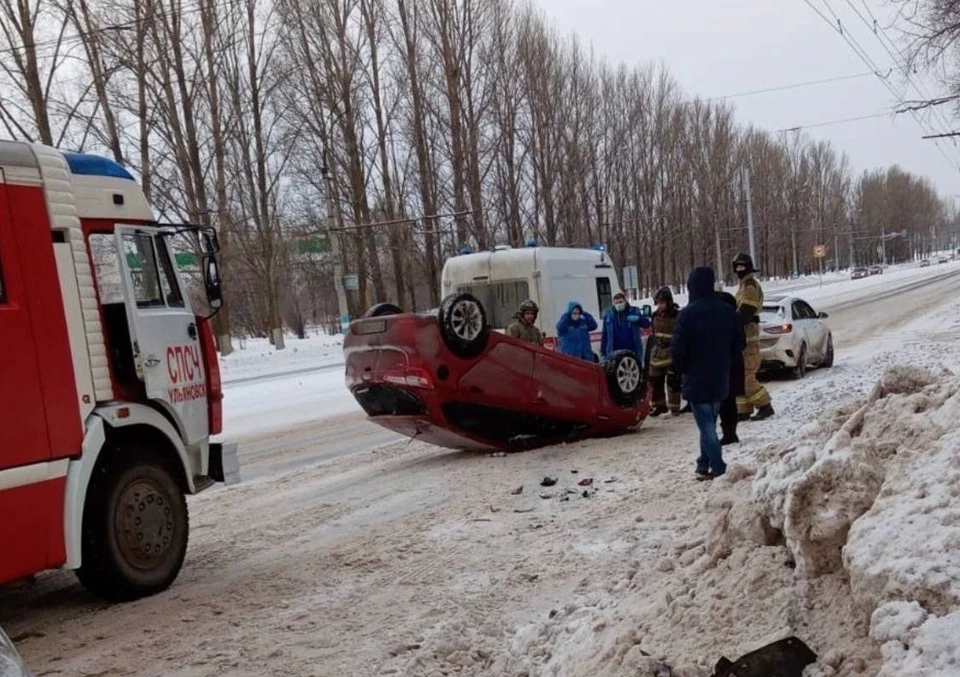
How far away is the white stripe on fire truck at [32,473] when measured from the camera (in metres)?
4.58

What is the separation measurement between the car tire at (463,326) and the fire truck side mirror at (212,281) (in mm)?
2681

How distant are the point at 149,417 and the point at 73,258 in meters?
1.13

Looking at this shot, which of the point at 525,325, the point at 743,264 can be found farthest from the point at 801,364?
the point at 525,325

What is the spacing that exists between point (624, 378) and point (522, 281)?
3730mm

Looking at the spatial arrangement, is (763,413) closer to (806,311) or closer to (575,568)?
(575,568)

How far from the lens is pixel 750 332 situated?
413 inches

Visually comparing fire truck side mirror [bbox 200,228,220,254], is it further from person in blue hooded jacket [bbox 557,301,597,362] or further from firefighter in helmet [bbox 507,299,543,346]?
person in blue hooded jacket [bbox 557,301,597,362]

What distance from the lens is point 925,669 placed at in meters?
2.49

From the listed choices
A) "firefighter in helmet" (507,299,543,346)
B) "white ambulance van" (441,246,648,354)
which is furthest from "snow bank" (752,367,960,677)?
"white ambulance van" (441,246,648,354)

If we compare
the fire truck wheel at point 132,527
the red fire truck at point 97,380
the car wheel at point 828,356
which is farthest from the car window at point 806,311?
the fire truck wheel at point 132,527

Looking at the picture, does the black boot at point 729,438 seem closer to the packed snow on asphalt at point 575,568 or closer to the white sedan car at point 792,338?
the packed snow on asphalt at point 575,568

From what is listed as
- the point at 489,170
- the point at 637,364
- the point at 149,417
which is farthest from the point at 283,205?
the point at 149,417

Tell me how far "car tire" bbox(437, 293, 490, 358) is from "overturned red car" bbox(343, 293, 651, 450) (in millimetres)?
10

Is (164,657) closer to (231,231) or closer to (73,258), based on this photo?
(73,258)
